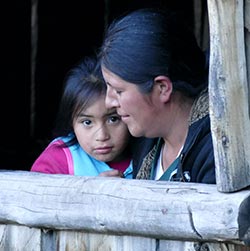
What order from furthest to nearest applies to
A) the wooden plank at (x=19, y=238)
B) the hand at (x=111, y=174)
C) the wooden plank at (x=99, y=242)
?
the hand at (x=111, y=174) → the wooden plank at (x=19, y=238) → the wooden plank at (x=99, y=242)

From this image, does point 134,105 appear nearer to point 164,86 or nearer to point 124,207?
point 164,86

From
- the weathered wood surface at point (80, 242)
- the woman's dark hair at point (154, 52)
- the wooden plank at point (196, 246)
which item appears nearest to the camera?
the wooden plank at point (196, 246)

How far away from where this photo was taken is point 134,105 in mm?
4301

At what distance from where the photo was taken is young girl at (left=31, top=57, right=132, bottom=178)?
4.89 meters

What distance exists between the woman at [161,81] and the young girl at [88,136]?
0.46 metres

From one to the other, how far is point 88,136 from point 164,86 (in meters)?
0.71

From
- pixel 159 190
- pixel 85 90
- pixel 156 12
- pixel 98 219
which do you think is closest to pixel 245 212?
pixel 159 190

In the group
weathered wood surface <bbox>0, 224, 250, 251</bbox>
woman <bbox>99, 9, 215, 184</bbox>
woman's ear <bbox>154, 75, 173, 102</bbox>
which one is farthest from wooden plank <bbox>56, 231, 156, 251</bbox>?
woman's ear <bbox>154, 75, 173, 102</bbox>

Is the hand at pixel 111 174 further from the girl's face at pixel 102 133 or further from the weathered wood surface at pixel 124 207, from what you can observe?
the weathered wood surface at pixel 124 207

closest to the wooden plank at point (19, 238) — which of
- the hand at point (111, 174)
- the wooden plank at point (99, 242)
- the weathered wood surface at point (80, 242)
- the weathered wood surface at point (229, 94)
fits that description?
the weathered wood surface at point (80, 242)

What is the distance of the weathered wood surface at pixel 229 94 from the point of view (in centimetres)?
375

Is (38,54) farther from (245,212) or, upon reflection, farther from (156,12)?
(245,212)

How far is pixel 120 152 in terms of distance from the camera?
4.96 meters

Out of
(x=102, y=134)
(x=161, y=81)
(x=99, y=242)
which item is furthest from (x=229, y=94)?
(x=102, y=134)
